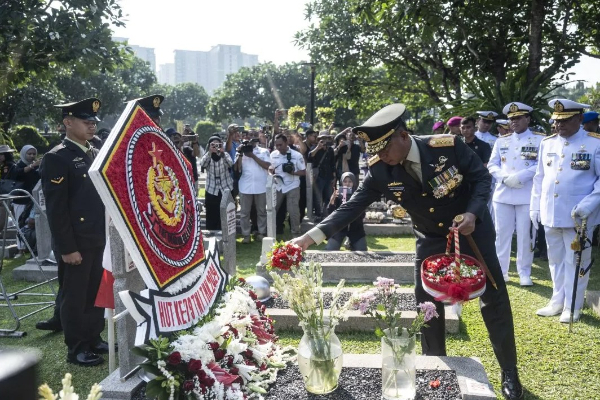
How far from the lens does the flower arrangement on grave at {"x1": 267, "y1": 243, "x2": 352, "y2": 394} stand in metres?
3.45

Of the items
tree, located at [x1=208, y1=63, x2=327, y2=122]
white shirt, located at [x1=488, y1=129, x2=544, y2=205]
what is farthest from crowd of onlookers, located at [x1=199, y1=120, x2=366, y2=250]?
tree, located at [x1=208, y1=63, x2=327, y2=122]

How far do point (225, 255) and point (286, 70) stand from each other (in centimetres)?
6354

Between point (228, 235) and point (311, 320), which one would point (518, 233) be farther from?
point (311, 320)

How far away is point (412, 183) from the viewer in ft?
12.8

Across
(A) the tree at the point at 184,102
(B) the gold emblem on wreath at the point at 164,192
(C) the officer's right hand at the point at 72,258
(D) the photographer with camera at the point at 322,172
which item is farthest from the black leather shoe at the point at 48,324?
(A) the tree at the point at 184,102

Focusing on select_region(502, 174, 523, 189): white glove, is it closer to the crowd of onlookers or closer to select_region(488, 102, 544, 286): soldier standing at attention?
select_region(488, 102, 544, 286): soldier standing at attention

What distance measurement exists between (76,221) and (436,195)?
10.8 ft

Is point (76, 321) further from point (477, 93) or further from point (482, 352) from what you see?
point (477, 93)

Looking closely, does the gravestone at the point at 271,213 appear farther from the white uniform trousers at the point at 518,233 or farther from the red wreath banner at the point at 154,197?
the red wreath banner at the point at 154,197

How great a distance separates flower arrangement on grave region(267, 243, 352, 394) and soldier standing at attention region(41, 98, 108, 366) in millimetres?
2258

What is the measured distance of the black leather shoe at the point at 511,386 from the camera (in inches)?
155

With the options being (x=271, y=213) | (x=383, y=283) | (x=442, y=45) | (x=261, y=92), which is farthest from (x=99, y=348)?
(x=261, y=92)

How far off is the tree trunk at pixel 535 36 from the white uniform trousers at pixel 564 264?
6.35 meters

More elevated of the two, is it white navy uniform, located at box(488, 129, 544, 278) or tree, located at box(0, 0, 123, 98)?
tree, located at box(0, 0, 123, 98)
